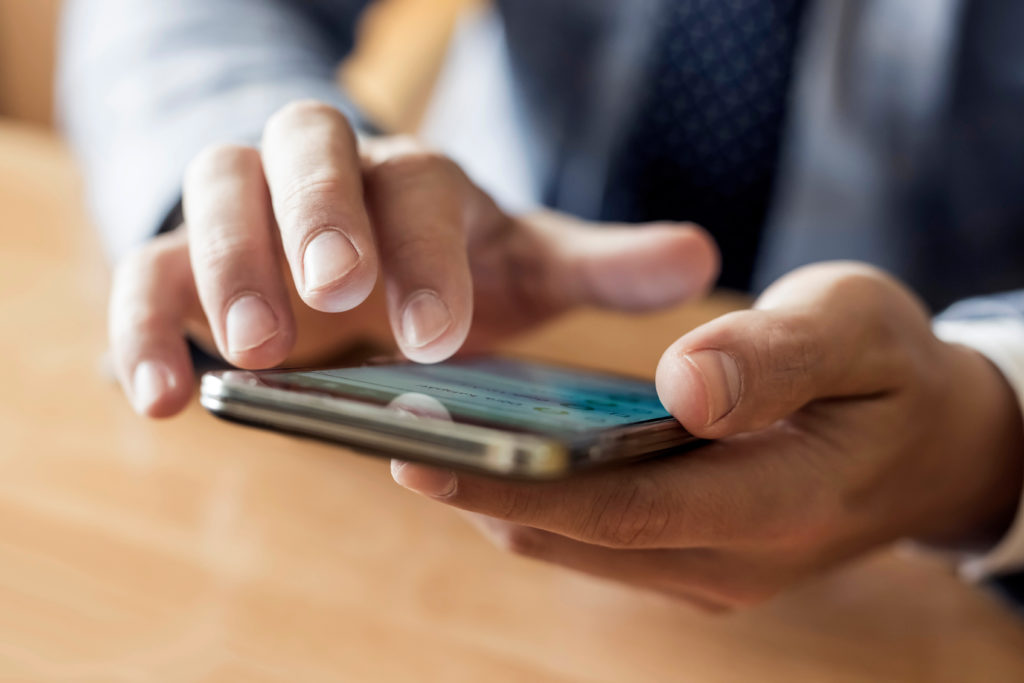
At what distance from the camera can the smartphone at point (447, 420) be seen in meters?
0.18

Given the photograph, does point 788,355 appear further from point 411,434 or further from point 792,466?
point 411,434

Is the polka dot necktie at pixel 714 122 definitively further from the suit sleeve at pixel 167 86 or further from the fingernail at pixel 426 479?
the fingernail at pixel 426 479

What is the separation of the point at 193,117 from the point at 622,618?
1.45ft

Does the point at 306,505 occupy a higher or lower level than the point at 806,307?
lower

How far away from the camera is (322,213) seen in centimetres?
31

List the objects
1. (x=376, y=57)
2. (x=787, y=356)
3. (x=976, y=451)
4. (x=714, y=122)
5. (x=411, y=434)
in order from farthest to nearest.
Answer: (x=376, y=57), (x=714, y=122), (x=976, y=451), (x=787, y=356), (x=411, y=434)

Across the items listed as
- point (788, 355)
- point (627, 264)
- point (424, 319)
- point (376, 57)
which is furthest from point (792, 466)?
point (376, 57)

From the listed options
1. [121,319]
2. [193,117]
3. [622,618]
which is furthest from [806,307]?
[193,117]

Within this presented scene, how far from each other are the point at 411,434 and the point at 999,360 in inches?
14.9

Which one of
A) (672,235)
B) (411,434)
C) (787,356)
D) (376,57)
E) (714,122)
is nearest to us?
(411,434)

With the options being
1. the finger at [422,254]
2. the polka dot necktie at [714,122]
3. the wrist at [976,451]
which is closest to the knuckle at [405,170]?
the finger at [422,254]

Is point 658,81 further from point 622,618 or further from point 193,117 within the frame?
point 622,618

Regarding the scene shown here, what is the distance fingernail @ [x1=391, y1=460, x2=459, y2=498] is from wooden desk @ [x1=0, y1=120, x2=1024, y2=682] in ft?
0.43

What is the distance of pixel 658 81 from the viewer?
30.1 inches
